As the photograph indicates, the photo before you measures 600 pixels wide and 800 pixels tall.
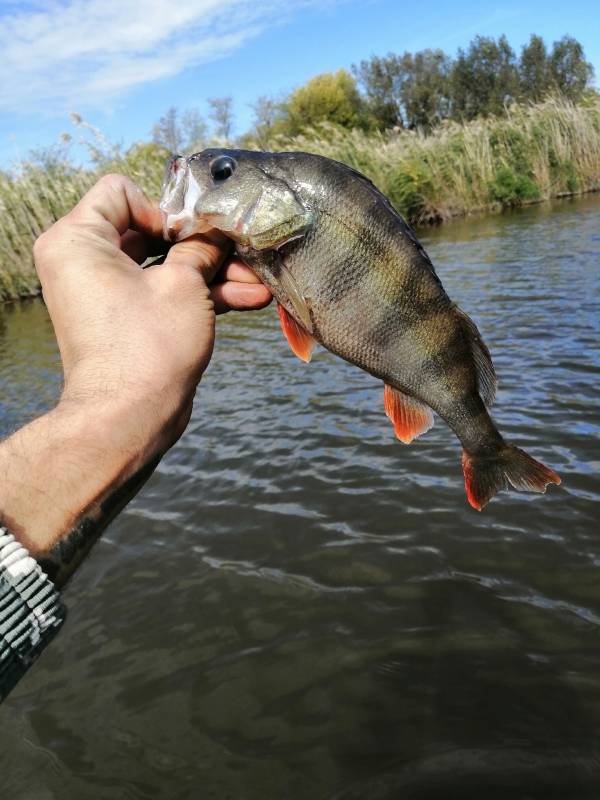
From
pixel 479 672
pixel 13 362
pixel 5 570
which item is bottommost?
pixel 479 672

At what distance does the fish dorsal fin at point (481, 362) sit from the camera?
2.63 metres

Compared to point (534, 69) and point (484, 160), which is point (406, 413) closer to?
point (484, 160)

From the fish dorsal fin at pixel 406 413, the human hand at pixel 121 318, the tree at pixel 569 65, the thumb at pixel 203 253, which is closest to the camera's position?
the human hand at pixel 121 318

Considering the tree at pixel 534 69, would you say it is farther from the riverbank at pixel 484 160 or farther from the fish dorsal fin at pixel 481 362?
the fish dorsal fin at pixel 481 362

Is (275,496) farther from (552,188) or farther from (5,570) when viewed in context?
(552,188)

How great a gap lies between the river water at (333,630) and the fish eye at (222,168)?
→ 2.59 metres

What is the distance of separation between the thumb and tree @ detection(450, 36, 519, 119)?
64.0 m

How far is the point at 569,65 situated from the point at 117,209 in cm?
6930

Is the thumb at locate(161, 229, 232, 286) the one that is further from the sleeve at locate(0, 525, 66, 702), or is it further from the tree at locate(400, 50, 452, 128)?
the tree at locate(400, 50, 452, 128)

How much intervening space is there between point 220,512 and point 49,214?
49.4 ft

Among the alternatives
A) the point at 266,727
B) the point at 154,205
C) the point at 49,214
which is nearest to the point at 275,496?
the point at 266,727

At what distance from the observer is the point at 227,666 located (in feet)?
12.5

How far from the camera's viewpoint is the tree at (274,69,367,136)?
Answer: 211ft

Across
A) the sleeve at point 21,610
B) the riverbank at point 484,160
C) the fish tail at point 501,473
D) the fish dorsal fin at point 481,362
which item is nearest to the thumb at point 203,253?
the fish dorsal fin at point 481,362
